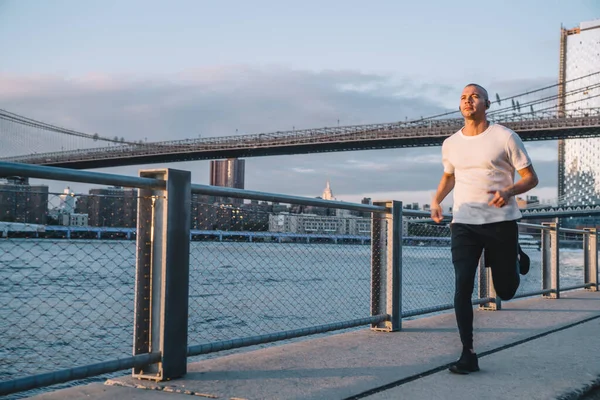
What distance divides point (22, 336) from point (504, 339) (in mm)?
4606

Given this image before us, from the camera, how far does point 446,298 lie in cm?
1133

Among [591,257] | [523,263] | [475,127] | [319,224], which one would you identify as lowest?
[591,257]

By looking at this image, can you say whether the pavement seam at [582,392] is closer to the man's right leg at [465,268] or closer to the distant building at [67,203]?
the man's right leg at [465,268]

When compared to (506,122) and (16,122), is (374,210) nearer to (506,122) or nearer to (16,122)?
(506,122)

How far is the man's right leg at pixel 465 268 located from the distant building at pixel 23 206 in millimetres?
1643

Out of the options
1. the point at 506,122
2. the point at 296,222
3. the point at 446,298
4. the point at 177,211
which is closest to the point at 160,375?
the point at 177,211

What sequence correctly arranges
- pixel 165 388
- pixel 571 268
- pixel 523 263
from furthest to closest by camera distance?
pixel 571 268, pixel 523 263, pixel 165 388

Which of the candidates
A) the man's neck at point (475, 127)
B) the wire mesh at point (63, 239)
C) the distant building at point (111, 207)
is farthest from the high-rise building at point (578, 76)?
the distant building at point (111, 207)

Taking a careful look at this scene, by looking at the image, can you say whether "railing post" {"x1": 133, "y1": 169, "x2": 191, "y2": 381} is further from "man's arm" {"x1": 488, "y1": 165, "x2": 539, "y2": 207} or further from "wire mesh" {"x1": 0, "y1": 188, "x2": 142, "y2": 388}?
"man's arm" {"x1": 488, "y1": 165, "x2": 539, "y2": 207}

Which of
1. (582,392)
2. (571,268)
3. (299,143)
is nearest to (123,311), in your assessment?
(582,392)

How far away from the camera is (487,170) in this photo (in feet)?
9.23

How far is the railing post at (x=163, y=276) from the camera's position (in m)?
2.58

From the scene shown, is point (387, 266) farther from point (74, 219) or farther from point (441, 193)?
point (74, 219)

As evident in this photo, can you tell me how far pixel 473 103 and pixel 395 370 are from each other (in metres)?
1.15
